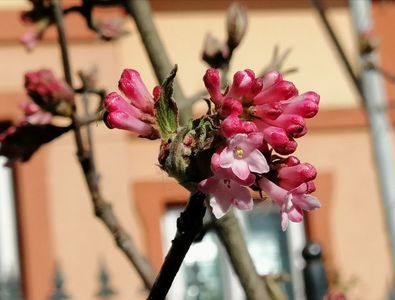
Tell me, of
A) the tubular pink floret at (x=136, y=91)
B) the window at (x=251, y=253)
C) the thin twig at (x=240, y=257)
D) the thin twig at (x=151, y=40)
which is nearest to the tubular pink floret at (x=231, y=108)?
the tubular pink floret at (x=136, y=91)

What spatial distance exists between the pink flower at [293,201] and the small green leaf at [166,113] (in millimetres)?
109

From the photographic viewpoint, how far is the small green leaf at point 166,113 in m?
1.11

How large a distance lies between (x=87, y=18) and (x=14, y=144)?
284 mm

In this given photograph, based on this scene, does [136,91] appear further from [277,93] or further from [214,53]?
[214,53]

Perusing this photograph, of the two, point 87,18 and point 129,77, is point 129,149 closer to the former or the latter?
point 87,18

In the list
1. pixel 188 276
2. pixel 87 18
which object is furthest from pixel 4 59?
pixel 87 18

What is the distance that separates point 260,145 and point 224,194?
0.18 feet

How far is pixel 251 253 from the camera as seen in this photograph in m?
6.81

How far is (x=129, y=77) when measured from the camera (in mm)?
1172

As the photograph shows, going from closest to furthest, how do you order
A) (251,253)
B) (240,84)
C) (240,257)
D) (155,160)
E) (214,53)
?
(240,84), (240,257), (214,53), (155,160), (251,253)

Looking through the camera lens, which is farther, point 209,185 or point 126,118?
point 126,118

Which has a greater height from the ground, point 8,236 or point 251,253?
point 8,236

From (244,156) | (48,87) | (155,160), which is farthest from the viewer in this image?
(155,160)

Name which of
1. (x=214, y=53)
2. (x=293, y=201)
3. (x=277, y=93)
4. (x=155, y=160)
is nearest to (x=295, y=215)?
(x=293, y=201)
